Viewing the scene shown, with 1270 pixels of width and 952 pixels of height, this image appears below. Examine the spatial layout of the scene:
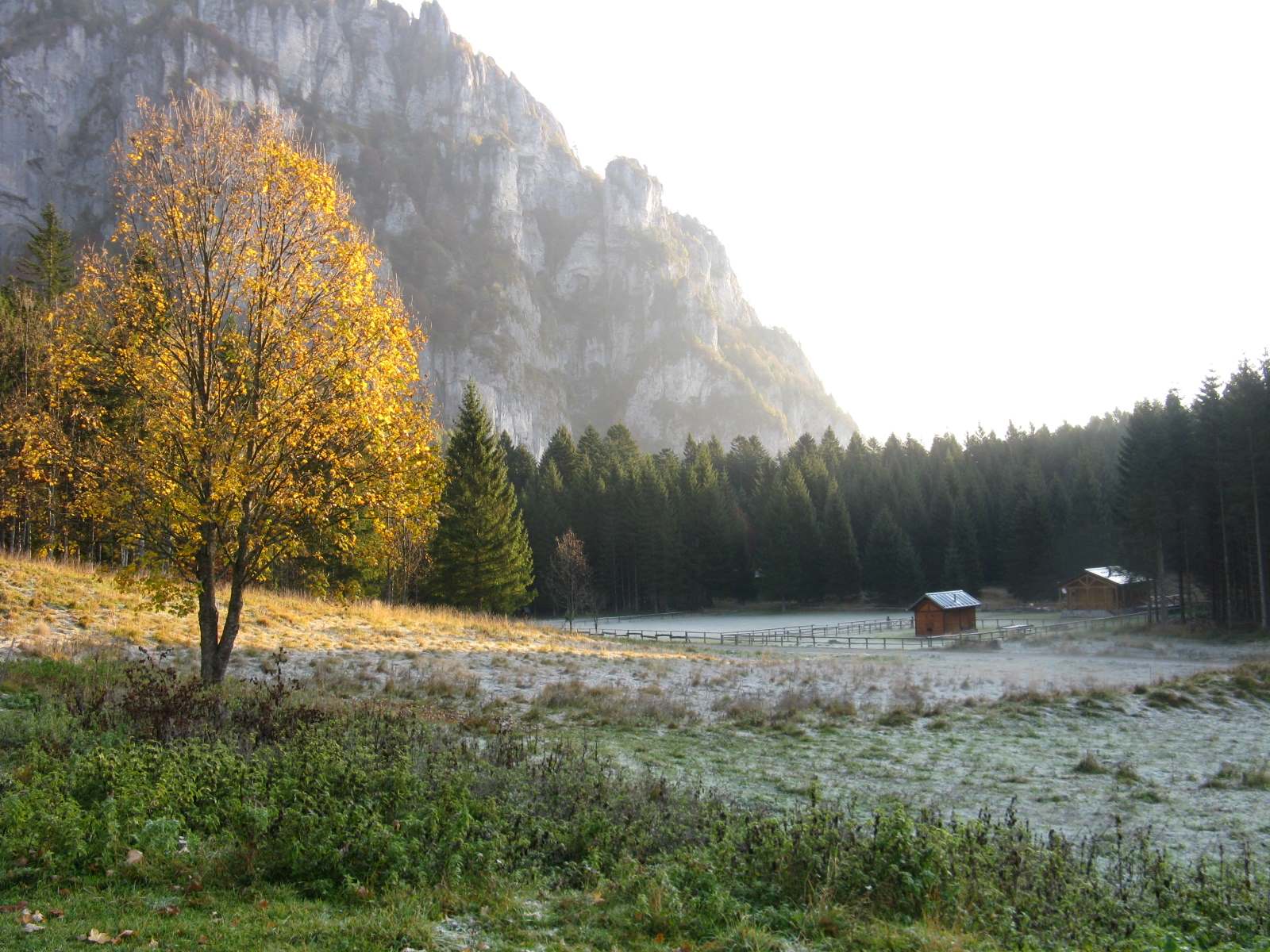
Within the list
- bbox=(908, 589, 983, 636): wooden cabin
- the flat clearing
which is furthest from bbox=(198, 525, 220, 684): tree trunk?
bbox=(908, 589, 983, 636): wooden cabin

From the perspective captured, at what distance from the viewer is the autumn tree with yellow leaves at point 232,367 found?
11188mm

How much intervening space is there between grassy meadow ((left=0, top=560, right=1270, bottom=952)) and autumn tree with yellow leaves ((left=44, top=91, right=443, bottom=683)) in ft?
7.61

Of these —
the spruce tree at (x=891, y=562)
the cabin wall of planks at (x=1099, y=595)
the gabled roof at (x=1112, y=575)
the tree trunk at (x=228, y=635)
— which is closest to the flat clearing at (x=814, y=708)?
the tree trunk at (x=228, y=635)

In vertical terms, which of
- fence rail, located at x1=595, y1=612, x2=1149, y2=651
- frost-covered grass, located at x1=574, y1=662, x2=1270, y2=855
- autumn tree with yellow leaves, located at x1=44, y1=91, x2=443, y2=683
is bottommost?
fence rail, located at x1=595, y1=612, x2=1149, y2=651

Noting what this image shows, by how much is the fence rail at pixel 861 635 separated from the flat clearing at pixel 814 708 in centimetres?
1670

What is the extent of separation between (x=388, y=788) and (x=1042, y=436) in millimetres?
110963

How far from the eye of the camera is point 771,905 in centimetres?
607

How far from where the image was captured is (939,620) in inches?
2094

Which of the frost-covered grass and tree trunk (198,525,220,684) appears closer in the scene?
the frost-covered grass

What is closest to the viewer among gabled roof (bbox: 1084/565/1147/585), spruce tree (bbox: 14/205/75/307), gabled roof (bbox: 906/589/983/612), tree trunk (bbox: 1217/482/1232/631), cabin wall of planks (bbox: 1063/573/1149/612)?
spruce tree (bbox: 14/205/75/307)

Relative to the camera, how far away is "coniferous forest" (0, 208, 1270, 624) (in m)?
46.4

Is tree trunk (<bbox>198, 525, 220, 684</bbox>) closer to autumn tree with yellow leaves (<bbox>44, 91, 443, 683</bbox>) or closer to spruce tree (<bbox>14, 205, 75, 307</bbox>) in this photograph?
autumn tree with yellow leaves (<bbox>44, 91, 443, 683</bbox>)

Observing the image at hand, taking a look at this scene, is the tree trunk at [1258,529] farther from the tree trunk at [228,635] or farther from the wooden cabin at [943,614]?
the tree trunk at [228,635]

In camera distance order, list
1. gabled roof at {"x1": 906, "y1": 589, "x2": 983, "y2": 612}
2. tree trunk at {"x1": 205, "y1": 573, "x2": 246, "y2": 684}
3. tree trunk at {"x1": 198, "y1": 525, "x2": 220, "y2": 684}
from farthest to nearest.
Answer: gabled roof at {"x1": 906, "y1": 589, "x2": 983, "y2": 612} < tree trunk at {"x1": 205, "y1": 573, "x2": 246, "y2": 684} < tree trunk at {"x1": 198, "y1": 525, "x2": 220, "y2": 684}
